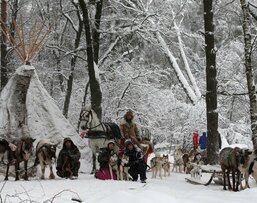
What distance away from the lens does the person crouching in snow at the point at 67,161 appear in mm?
12070

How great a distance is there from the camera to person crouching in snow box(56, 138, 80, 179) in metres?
12.1

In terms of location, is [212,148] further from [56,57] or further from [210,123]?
[56,57]

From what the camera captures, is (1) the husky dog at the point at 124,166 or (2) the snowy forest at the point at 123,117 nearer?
(2) the snowy forest at the point at 123,117

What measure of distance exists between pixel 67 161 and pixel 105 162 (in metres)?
0.98

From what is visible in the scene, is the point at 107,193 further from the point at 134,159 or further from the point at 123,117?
the point at 123,117

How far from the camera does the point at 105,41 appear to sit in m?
25.8

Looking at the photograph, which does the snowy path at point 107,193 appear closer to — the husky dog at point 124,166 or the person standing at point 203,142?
the husky dog at point 124,166

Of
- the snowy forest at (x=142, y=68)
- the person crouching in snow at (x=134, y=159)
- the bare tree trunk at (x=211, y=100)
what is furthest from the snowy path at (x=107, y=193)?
the snowy forest at (x=142, y=68)

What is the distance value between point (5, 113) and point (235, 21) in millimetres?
18601

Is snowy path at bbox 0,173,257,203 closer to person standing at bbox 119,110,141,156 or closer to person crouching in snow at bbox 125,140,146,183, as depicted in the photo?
person crouching in snow at bbox 125,140,146,183

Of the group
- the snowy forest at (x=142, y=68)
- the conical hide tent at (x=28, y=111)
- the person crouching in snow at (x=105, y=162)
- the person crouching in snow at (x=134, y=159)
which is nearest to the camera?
the person crouching in snow at (x=134, y=159)

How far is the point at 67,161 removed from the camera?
39.7ft

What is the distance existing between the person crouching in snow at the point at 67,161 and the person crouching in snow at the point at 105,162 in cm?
60

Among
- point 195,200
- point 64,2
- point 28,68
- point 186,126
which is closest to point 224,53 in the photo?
point 186,126
